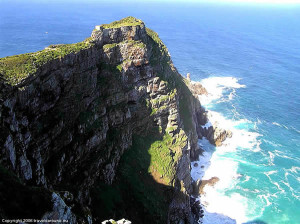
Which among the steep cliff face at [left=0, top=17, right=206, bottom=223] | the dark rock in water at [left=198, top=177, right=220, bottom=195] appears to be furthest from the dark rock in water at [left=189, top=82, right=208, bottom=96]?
the dark rock in water at [left=198, top=177, right=220, bottom=195]

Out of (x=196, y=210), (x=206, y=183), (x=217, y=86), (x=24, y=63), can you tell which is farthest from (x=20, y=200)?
(x=217, y=86)

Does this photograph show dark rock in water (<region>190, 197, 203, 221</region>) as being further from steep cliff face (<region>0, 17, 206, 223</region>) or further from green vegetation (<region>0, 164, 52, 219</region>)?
green vegetation (<region>0, 164, 52, 219</region>)

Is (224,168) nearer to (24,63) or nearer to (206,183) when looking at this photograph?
(206,183)

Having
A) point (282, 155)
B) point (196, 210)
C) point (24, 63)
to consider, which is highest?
point (24, 63)

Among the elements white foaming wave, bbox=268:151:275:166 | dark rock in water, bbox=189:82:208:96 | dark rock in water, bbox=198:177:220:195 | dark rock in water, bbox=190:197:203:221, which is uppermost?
dark rock in water, bbox=189:82:208:96

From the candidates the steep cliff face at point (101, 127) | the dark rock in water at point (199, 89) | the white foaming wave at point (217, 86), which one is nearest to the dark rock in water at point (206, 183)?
the steep cliff face at point (101, 127)
